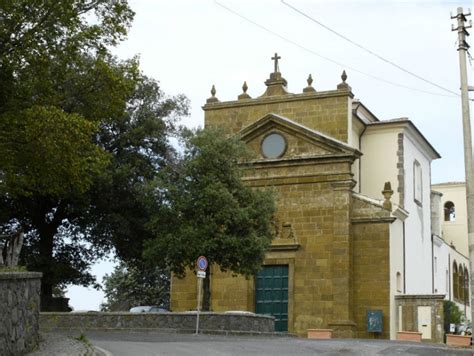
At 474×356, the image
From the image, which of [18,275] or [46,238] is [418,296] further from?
[18,275]

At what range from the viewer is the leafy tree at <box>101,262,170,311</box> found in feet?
186

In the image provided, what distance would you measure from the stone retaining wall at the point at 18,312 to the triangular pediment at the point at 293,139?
1960 cm

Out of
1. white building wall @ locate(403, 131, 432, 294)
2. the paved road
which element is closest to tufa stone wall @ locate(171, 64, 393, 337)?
white building wall @ locate(403, 131, 432, 294)

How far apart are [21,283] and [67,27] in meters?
5.79

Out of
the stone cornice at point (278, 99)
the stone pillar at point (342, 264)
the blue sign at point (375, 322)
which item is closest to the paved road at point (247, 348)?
the stone pillar at point (342, 264)

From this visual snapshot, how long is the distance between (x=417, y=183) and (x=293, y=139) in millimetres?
8279

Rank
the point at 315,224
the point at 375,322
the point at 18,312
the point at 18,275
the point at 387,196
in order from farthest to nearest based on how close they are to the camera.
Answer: the point at 315,224, the point at 387,196, the point at 375,322, the point at 18,312, the point at 18,275

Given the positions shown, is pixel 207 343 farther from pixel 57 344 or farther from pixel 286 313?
pixel 286 313

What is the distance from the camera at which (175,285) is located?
1468 inches

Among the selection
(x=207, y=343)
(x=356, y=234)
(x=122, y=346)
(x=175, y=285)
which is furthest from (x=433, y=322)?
(x=122, y=346)

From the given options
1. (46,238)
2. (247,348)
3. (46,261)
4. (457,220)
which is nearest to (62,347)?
(247,348)

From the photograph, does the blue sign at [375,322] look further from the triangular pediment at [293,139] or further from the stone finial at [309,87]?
the stone finial at [309,87]

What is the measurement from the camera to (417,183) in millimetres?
40844

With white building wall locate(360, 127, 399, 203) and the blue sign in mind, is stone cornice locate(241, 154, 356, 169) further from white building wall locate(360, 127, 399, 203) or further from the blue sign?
the blue sign
